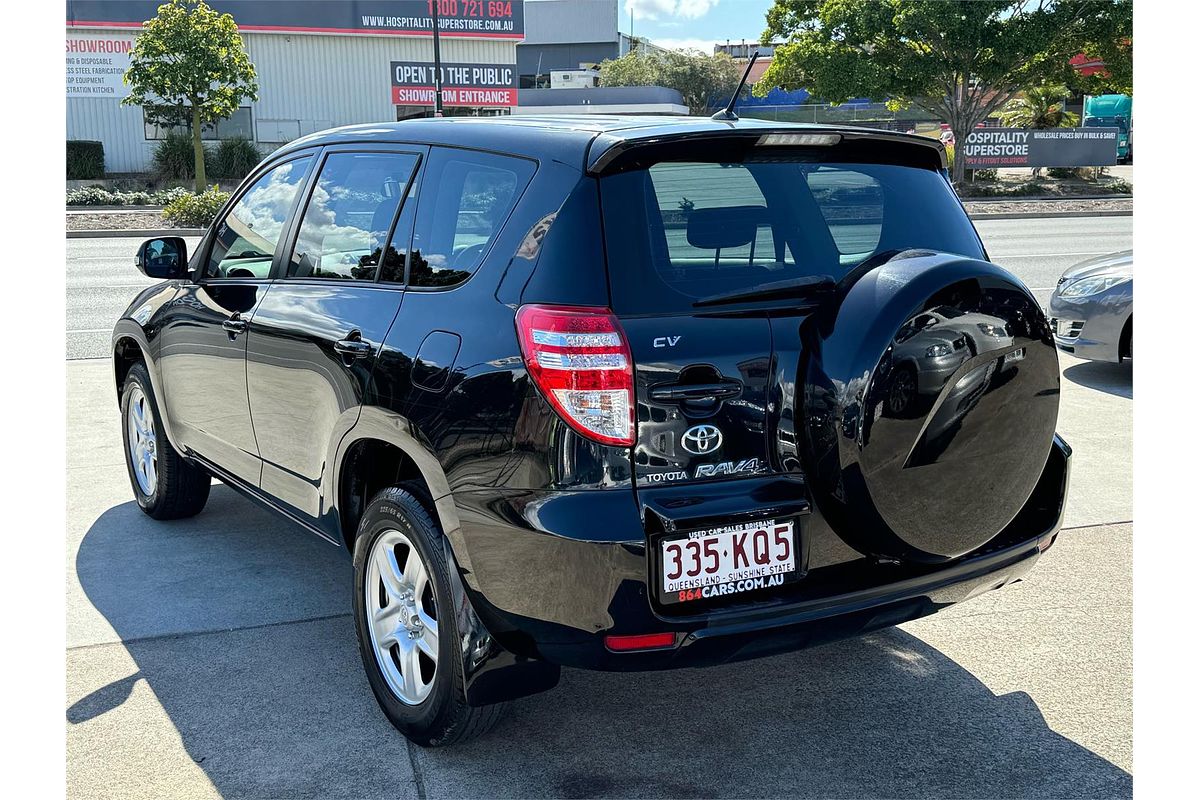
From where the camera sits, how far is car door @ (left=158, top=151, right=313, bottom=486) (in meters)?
4.22

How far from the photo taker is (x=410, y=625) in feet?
10.7

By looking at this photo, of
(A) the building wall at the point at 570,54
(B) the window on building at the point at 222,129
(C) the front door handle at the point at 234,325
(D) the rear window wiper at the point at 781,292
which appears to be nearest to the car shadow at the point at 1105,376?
(D) the rear window wiper at the point at 781,292

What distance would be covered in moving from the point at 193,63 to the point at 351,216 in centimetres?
2875

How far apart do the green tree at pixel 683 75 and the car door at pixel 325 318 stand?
220ft

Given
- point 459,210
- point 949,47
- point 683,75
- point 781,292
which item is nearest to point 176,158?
point 949,47

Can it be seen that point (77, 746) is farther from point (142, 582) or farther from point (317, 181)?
point (317, 181)

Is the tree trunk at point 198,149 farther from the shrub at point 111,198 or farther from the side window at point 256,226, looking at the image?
the side window at point 256,226

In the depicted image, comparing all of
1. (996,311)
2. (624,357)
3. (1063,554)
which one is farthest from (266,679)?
(1063,554)

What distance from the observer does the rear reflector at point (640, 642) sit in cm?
273

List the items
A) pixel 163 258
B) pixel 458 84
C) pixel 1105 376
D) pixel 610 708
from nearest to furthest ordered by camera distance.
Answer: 1. pixel 610 708
2. pixel 163 258
3. pixel 1105 376
4. pixel 458 84

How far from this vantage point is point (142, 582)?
15.1ft

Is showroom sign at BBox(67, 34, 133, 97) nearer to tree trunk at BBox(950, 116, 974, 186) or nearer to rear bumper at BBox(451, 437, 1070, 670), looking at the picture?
tree trunk at BBox(950, 116, 974, 186)

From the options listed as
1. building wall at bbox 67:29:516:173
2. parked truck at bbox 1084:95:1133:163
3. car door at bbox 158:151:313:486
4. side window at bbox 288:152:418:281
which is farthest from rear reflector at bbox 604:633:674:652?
parked truck at bbox 1084:95:1133:163

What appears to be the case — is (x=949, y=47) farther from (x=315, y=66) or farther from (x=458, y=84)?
(x=315, y=66)
